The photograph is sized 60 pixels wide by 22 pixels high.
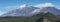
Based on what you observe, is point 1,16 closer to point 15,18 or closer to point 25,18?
point 15,18

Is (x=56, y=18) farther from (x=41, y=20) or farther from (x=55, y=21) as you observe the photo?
(x=41, y=20)

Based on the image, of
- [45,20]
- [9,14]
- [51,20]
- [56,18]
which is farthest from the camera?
[9,14]

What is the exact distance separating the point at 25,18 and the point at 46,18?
2067 millimetres

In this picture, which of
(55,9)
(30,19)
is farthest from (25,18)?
(55,9)

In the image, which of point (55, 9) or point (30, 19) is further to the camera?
point (55, 9)

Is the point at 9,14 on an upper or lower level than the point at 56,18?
upper

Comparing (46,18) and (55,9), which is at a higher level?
(55,9)

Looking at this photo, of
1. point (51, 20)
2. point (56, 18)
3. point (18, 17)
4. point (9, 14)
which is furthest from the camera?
point (9, 14)

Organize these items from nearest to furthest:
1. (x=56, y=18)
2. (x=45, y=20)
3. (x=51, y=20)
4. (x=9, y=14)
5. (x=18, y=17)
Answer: (x=45, y=20) → (x=51, y=20) → (x=56, y=18) → (x=18, y=17) → (x=9, y=14)

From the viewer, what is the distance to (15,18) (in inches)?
380

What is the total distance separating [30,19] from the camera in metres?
9.31

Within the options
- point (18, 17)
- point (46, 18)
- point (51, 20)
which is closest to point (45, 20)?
point (46, 18)

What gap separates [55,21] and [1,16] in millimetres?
3909

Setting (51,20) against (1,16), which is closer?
(51,20)
